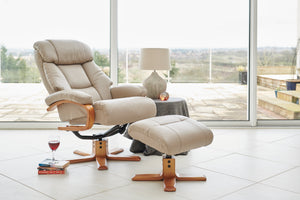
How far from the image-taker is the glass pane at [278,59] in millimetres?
4832

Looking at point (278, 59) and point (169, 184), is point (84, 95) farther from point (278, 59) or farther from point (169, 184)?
point (278, 59)

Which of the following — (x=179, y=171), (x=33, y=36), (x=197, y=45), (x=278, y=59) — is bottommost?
(x=179, y=171)

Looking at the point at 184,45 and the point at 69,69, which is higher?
the point at 184,45

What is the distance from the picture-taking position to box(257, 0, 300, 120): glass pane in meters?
4.83

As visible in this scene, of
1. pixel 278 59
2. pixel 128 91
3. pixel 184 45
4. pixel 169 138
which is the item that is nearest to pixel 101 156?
pixel 128 91

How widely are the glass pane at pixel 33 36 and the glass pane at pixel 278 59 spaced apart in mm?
1814

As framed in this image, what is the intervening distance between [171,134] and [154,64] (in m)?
1.26

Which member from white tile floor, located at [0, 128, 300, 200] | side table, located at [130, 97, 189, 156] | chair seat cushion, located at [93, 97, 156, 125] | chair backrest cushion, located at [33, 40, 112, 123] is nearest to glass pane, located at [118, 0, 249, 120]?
white tile floor, located at [0, 128, 300, 200]

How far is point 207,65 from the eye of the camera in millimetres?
4910

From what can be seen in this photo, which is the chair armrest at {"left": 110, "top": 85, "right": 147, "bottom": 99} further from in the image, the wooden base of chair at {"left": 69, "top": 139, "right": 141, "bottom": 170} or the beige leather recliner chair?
the wooden base of chair at {"left": 69, "top": 139, "right": 141, "bottom": 170}

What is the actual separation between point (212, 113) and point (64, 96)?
225 cm

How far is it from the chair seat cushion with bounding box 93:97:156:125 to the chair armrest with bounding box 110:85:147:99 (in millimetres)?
209

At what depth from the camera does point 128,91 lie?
376 centimetres

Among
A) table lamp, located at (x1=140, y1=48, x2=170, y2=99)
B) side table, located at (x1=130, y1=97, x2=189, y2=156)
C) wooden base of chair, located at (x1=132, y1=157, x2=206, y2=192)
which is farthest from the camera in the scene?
table lamp, located at (x1=140, y1=48, x2=170, y2=99)
